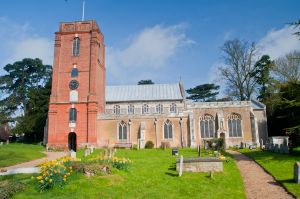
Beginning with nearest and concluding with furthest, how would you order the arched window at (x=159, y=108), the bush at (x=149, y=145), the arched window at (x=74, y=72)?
the bush at (x=149, y=145) → the arched window at (x=74, y=72) → the arched window at (x=159, y=108)

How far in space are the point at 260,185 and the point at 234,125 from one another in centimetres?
2604

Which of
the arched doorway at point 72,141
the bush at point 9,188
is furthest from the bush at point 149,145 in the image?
the bush at point 9,188

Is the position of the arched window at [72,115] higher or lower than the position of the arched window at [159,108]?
lower

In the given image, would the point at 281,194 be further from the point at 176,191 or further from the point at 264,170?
the point at 264,170

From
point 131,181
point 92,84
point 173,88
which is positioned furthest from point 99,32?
point 131,181

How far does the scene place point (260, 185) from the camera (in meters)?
12.6

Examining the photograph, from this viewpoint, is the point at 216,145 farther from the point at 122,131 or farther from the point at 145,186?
the point at 145,186

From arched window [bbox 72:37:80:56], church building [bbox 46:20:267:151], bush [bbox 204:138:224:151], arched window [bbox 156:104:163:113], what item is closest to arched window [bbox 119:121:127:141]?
church building [bbox 46:20:267:151]

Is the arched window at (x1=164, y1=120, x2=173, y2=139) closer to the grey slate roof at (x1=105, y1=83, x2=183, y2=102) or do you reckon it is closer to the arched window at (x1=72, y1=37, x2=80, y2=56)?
the grey slate roof at (x1=105, y1=83, x2=183, y2=102)

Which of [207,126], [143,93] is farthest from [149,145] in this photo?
[143,93]

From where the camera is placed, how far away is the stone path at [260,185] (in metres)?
10.9

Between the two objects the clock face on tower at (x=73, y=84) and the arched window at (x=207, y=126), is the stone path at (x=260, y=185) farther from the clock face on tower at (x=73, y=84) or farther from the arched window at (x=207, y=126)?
the clock face on tower at (x=73, y=84)

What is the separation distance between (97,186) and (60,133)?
27.8m

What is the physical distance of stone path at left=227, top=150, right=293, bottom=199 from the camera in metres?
10.9
